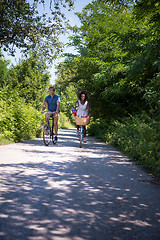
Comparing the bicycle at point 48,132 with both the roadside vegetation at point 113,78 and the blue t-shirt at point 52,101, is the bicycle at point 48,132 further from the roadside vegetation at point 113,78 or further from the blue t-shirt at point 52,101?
the roadside vegetation at point 113,78

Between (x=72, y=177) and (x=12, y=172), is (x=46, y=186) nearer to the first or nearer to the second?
(x=72, y=177)

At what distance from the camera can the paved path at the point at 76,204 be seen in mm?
3057

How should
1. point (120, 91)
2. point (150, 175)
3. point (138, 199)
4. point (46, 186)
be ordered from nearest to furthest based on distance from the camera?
point (138, 199) < point (46, 186) < point (150, 175) < point (120, 91)

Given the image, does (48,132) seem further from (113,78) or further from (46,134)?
(113,78)

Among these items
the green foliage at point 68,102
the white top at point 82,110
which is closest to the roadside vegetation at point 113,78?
the white top at point 82,110

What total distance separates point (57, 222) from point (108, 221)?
1.94 feet

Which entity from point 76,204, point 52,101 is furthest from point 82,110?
point 76,204

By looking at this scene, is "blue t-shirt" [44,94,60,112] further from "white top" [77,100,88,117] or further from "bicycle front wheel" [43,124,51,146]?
"white top" [77,100,88,117]

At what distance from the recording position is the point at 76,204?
4000 mm

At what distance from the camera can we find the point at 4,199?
13.4 feet

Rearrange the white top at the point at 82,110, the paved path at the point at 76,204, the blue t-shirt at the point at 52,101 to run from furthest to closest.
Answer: the white top at the point at 82,110 → the blue t-shirt at the point at 52,101 → the paved path at the point at 76,204

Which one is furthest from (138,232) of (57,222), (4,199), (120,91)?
(120,91)

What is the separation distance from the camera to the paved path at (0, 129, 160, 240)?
306cm

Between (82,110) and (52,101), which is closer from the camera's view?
(52,101)
